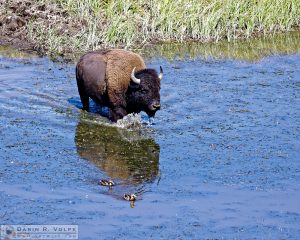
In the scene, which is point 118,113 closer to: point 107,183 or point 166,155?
point 166,155

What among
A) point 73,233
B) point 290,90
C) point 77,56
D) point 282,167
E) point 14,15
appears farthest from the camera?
point 14,15

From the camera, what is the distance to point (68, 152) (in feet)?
34.9

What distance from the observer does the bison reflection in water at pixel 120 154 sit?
9672 mm

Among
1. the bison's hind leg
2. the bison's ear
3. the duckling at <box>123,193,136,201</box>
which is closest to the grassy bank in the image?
the bison's hind leg

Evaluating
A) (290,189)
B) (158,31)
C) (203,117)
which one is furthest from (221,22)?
(290,189)

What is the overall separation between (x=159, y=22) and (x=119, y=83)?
4887mm

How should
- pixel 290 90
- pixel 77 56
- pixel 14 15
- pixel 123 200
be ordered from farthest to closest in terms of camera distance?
pixel 14 15 < pixel 77 56 < pixel 290 90 < pixel 123 200

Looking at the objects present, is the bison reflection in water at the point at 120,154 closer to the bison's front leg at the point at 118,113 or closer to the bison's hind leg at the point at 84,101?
the bison's front leg at the point at 118,113

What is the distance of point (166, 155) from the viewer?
10617 millimetres

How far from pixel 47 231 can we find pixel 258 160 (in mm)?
3499

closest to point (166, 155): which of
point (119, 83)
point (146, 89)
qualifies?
point (146, 89)

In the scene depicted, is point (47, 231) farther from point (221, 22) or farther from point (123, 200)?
point (221, 22)

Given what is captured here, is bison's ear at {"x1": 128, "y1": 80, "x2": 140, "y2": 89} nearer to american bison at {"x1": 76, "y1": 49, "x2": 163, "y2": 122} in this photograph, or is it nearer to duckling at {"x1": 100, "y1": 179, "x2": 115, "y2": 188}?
american bison at {"x1": 76, "y1": 49, "x2": 163, "y2": 122}

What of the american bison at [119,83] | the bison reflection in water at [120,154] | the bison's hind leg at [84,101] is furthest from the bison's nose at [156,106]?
the bison's hind leg at [84,101]
